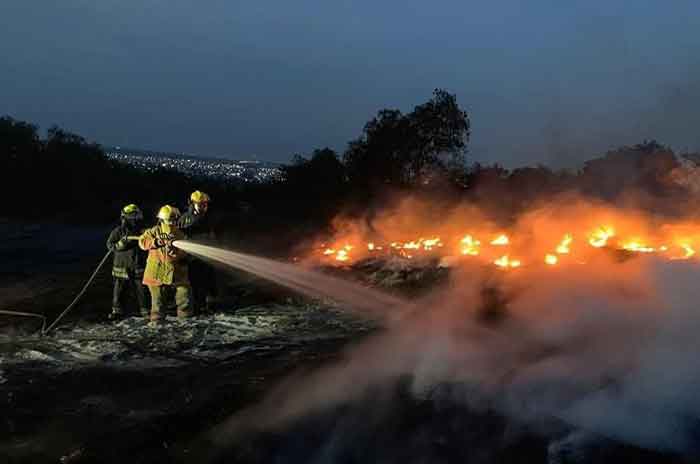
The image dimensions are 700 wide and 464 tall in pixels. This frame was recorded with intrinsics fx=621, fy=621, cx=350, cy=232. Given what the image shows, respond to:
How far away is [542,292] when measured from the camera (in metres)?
7.24

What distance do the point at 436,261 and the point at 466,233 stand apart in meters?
2.54

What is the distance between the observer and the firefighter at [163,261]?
893 centimetres

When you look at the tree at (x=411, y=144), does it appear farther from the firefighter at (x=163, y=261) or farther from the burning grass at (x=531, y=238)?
the firefighter at (x=163, y=261)

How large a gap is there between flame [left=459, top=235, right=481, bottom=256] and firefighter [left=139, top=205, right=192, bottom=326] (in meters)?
6.43

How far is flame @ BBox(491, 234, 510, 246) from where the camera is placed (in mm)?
13000

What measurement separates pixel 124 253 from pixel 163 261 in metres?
0.89

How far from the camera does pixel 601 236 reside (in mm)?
12195

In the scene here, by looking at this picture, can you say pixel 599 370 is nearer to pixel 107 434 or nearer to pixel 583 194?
pixel 107 434

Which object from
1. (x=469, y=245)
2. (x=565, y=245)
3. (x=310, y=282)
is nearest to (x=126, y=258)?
(x=310, y=282)

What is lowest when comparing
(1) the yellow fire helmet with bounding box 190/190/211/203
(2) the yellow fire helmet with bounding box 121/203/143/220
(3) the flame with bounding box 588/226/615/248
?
(3) the flame with bounding box 588/226/615/248

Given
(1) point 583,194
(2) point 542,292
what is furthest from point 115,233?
(1) point 583,194

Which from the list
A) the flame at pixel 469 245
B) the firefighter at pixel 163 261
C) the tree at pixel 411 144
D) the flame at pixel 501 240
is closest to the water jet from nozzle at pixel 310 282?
the firefighter at pixel 163 261

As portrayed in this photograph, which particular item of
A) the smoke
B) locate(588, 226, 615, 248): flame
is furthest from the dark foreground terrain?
locate(588, 226, 615, 248): flame

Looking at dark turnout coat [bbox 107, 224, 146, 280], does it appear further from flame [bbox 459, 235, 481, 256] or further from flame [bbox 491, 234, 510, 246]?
flame [bbox 491, 234, 510, 246]
